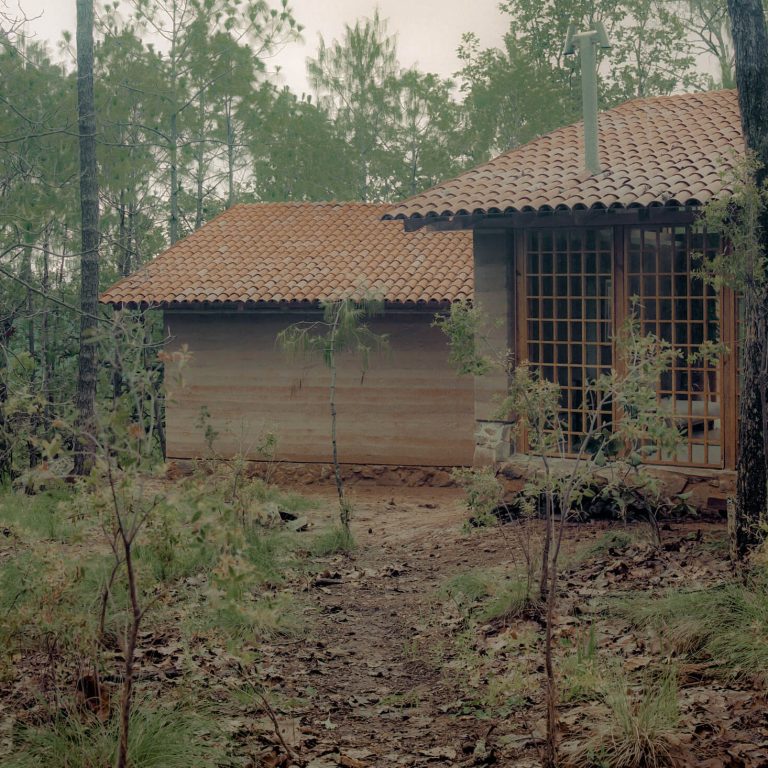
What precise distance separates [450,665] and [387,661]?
56 centimetres

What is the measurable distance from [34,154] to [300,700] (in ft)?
43.0

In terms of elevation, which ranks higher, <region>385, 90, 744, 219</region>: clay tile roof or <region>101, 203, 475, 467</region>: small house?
<region>385, 90, 744, 219</region>: clay tile roof

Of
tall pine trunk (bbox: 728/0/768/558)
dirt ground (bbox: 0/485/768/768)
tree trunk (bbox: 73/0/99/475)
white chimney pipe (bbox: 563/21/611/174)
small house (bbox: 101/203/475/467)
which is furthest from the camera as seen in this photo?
small house (bbox: 101/203/475/467)

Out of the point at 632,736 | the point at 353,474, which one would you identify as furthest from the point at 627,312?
the point at 632,736

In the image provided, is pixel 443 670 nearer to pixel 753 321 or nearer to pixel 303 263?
pixel 753 321

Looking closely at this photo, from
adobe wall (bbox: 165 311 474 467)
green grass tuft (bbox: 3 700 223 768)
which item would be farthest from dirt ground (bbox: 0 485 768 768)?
adobe wall (bbox: 165 311 474 467)

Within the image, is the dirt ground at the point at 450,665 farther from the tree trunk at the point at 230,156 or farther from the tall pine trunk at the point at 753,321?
the tree trunk at the point at 230,156

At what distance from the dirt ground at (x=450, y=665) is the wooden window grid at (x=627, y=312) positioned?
116 centimetres

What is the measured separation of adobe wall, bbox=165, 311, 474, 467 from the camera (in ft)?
50.8

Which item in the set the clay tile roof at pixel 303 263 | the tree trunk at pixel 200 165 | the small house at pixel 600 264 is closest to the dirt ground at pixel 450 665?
the small house at pixel 600 264

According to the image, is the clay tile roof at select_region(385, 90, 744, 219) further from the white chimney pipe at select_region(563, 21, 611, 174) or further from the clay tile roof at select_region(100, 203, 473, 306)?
the clay tile roof at select_region(100, 203, 473, 306)

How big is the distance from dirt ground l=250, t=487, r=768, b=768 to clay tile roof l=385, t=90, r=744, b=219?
3.47 m

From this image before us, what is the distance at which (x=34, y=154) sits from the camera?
1667 cm

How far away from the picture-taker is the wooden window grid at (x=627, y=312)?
34.3 ft
